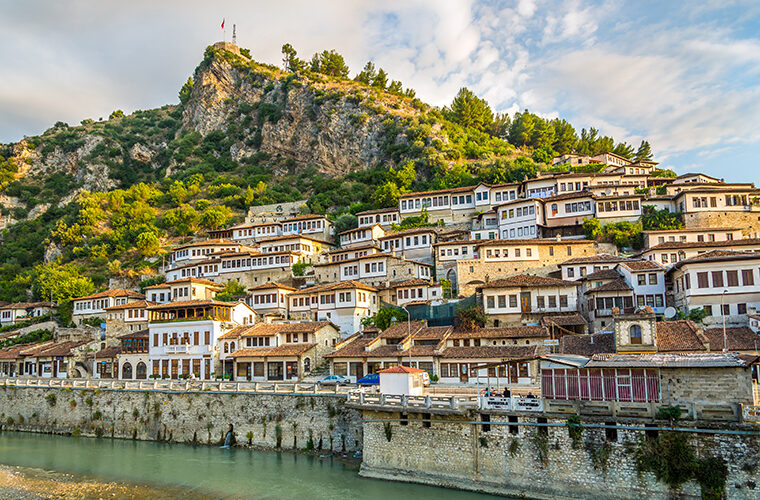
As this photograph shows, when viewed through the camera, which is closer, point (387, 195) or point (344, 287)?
point (344, 287)

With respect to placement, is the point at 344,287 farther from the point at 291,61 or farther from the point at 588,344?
the point at 291,61

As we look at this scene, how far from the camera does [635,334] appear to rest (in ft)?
87.5

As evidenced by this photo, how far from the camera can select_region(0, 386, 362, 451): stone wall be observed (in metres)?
29.0

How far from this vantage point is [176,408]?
112ft

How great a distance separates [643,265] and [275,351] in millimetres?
29001

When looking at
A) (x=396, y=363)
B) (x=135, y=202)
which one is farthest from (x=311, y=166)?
(x=396, y=363)

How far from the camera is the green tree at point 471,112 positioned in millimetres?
108875

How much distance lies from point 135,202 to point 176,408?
223ft

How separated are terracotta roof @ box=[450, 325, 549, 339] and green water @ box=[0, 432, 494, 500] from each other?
14.0 m

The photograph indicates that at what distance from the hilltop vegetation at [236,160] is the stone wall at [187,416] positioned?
3182 centimetres

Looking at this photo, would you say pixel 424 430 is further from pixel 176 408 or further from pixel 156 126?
pixel 156 126

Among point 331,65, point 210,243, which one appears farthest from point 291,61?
point 210,243

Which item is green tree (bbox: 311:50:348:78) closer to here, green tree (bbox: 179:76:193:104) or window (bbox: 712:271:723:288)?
green tree (bbox: 179:76:193:104)

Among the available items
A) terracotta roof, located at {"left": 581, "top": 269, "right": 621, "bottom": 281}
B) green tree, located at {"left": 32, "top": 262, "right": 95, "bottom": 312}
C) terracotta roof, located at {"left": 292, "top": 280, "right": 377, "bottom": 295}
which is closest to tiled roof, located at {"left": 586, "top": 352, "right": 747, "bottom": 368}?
terracotta roof, located at {"left": 581, "top": 269, "right": 621, "bottom": 281}
